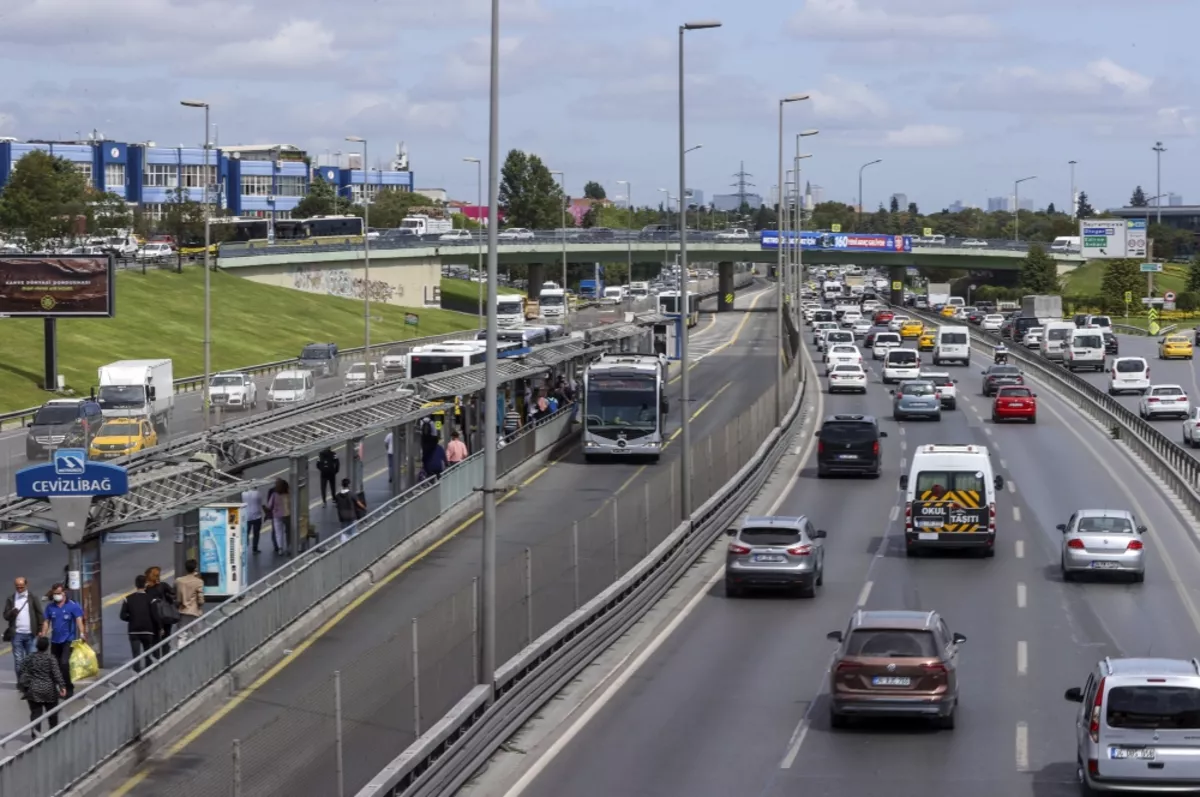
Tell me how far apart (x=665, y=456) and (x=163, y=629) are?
99.8 ft

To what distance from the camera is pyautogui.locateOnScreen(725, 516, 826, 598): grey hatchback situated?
1215 inches

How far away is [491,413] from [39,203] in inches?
3905

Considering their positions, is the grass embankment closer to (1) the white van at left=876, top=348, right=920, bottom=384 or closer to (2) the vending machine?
(1) the white van at left=876, top=348, right=920, bottom=384

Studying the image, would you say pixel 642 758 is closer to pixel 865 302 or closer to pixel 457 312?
pixel 457 312

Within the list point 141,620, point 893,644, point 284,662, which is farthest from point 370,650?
point 284,662

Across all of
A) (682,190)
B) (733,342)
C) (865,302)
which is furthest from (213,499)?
(865,302)

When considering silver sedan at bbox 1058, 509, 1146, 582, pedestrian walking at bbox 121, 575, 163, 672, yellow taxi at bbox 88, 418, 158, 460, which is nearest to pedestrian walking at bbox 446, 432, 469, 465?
yellow taxi at bbox 88, 418, 158, 460

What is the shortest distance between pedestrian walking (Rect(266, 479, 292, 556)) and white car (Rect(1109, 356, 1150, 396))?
48.0 m

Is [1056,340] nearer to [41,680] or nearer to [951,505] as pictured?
[951,505]

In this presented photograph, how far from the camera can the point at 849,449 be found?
157ft

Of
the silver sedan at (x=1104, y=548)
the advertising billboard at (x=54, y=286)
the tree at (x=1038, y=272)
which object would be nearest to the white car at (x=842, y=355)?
the advertising billboard at (x=54, y=286)

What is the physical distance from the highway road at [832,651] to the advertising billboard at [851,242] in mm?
94175

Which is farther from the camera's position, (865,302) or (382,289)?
(865,302)

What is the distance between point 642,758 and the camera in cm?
1944
